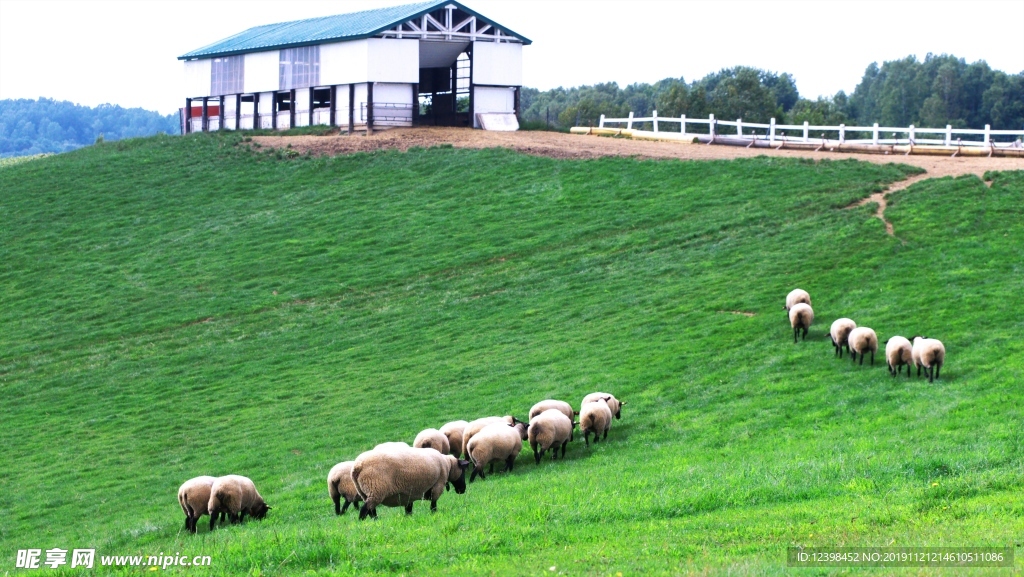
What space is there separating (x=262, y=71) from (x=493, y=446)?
5840cm

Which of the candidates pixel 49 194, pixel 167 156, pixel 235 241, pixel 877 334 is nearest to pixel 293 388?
pixel 877 334

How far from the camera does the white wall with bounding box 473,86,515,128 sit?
68.2m

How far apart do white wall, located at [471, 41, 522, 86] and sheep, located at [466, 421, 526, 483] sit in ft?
165

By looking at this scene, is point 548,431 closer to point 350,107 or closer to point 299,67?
point 350,107

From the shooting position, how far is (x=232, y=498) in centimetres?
1769

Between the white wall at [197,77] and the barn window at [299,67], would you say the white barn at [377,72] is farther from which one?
the white wall at [197,77]

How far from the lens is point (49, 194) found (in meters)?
59.3

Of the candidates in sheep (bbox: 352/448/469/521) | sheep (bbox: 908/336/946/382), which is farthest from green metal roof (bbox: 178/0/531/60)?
sheep (bbox: 352/448/469/521)

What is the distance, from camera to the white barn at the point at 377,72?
65438mm

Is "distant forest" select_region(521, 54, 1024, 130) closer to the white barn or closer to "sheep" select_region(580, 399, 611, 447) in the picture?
the white barn

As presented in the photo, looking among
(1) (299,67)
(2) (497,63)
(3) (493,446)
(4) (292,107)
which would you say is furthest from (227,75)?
(3) (493,446)

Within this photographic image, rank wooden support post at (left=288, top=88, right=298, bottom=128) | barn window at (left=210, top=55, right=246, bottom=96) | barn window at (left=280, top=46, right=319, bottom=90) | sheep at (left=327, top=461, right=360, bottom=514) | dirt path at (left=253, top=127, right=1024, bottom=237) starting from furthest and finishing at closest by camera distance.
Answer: barn window at (left=210, top=55, right=246, bottom=96), wooden support post at (left=288, top=88, right=298, bottom=128), barn window at (left=280, top=46, right=319, bottom=90), dirt path at (left=253, top=127, right=1024, bottom=237), sheep at (left=327, top=461, right=360, bottom=514)

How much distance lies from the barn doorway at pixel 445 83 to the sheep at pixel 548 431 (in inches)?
1942

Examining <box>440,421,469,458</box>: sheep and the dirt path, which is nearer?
<box>440,421,469,458</box>: sheep
